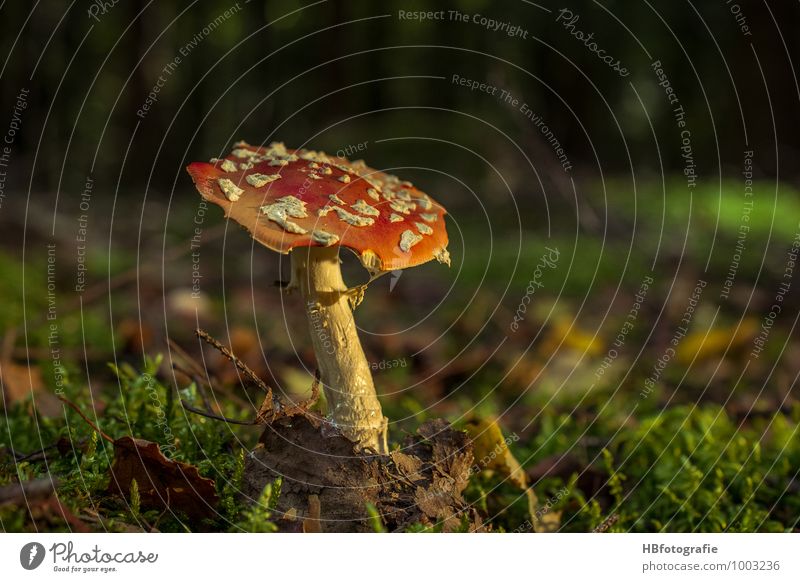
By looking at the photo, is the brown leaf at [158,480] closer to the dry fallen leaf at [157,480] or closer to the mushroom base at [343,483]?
the dry fallen leaf at [157,480]

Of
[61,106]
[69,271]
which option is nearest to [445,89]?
[61,106]

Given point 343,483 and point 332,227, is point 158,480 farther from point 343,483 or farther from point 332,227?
point 332,227

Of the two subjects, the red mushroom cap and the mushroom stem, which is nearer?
the red mushroom cap

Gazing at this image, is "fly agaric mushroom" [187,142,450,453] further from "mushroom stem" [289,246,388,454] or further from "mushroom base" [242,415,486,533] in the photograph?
"mushroom base" [242,415,486,533]

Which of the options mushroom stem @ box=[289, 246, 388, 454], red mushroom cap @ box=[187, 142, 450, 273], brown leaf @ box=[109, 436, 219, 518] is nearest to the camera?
red mushroom cap @ box=[187, 142, 450, 273]

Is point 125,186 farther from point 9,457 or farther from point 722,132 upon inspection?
point 9,457

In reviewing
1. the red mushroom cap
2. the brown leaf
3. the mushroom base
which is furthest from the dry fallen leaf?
the red mushroom cap
